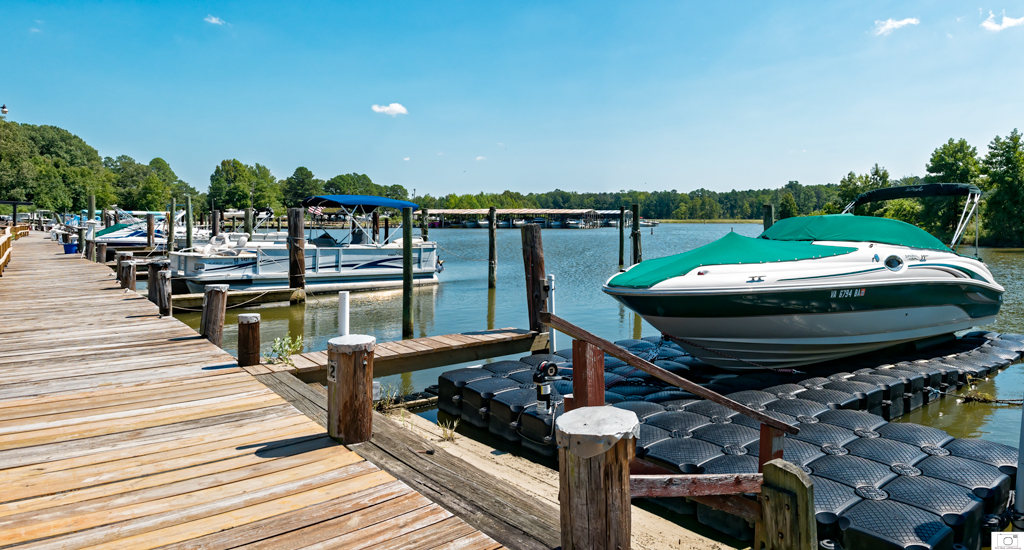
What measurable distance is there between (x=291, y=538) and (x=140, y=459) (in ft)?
5.06

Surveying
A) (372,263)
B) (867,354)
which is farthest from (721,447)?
(372,263)

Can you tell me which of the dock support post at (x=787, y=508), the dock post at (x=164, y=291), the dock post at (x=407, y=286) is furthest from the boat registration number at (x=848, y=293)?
the dock post at (x=164, y=291)

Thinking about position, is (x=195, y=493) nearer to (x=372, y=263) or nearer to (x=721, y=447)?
(x=721, y=447)

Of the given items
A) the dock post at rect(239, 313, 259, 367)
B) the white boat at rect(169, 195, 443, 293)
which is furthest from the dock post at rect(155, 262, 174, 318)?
the white boat at rect(169, 195, 443, 293)

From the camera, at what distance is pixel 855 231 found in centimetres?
859

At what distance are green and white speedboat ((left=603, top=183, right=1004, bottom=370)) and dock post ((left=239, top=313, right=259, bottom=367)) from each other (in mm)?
4491

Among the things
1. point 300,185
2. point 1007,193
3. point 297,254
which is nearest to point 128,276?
point 297,254

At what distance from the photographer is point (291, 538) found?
107 inches

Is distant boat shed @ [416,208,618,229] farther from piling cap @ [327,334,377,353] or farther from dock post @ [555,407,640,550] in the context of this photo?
dock post @ [555,407,640,550]

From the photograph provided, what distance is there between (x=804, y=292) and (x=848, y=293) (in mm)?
782

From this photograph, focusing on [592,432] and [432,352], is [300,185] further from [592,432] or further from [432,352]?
[592,432]

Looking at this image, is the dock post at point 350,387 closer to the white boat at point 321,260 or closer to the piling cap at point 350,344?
the piling cap at point 350,344

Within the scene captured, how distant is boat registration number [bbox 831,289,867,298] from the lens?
25.2 feet

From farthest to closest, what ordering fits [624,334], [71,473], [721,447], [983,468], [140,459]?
[624,334] < [721,447] < [983,468] < [140,459] < [71,473]
